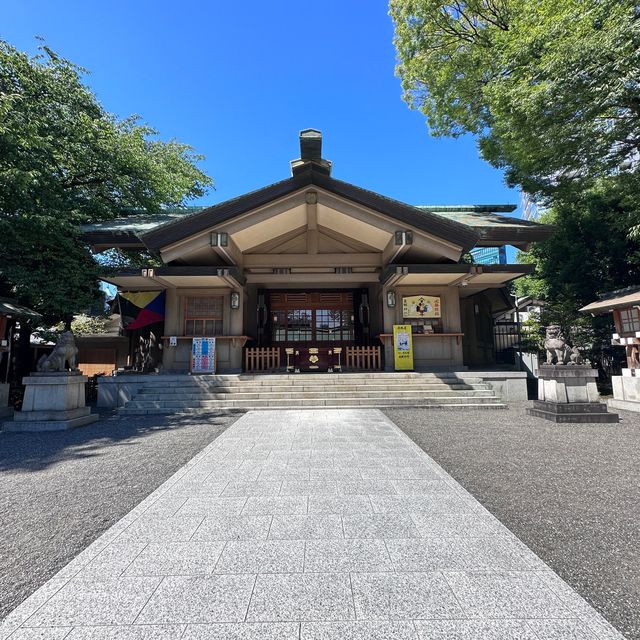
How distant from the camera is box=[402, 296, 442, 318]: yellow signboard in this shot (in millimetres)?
12141

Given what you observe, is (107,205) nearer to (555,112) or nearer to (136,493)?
(136,493)

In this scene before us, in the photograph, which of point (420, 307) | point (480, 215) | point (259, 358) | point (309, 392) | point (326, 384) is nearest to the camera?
point (309, 392)

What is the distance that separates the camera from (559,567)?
7.73 feet

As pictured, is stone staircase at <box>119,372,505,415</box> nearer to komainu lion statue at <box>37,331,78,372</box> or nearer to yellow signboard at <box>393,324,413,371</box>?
yellow signboard at <box>393,324,413,371</box>

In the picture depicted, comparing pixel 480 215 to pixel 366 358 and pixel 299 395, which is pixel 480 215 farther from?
pixel 299 395

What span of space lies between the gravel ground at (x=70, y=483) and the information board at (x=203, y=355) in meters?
3.76

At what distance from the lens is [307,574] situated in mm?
2203

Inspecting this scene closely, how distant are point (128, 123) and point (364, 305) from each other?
13.0m

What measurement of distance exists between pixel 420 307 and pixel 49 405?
10.8m

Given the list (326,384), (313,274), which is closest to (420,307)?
(313,274)

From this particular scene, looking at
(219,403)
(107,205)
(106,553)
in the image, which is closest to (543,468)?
(106,553)

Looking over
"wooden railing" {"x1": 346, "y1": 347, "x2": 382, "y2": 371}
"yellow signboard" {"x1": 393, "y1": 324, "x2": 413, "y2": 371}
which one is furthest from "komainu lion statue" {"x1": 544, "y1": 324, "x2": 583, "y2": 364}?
"wooden railing" {"x1": 346, "y1": 347, "x2": 382, "y2": 371}

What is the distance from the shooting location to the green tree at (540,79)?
27.3 ft

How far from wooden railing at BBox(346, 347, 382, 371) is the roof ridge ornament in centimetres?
595
